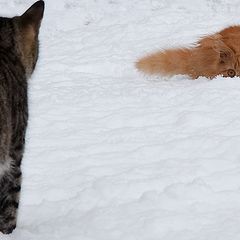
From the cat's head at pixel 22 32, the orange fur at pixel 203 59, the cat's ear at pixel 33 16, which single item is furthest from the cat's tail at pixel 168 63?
the cat's ear at pixel 33 16

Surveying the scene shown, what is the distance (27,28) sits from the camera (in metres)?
4.05

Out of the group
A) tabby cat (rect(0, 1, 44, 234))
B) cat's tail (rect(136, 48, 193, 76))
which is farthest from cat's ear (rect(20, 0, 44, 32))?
cat's tail (rect(136, 48, 193, 76))

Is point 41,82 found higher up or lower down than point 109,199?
lower down

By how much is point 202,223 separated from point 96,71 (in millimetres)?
3768

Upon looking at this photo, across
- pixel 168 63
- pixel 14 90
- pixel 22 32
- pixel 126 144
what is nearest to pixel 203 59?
pixel 168 63

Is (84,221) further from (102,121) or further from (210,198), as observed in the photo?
(102,121)

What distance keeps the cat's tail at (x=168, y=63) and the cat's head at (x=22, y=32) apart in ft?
10.1

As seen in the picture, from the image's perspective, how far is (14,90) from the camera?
12.6ft

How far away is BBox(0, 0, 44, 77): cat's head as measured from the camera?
3.95 meters

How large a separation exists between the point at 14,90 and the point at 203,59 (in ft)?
11.7

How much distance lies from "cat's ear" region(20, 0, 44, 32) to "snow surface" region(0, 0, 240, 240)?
1227mm

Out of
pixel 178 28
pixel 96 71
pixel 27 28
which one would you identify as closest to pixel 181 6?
pixel 178 28

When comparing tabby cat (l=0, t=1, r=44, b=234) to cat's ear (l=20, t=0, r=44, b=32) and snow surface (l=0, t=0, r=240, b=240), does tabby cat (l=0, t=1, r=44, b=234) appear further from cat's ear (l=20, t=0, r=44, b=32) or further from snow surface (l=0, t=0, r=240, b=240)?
snow surface (l=0, t=0, r=240, b=240)

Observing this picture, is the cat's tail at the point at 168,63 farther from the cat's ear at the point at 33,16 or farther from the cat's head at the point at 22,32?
the cat's ear at the point at 33,16
